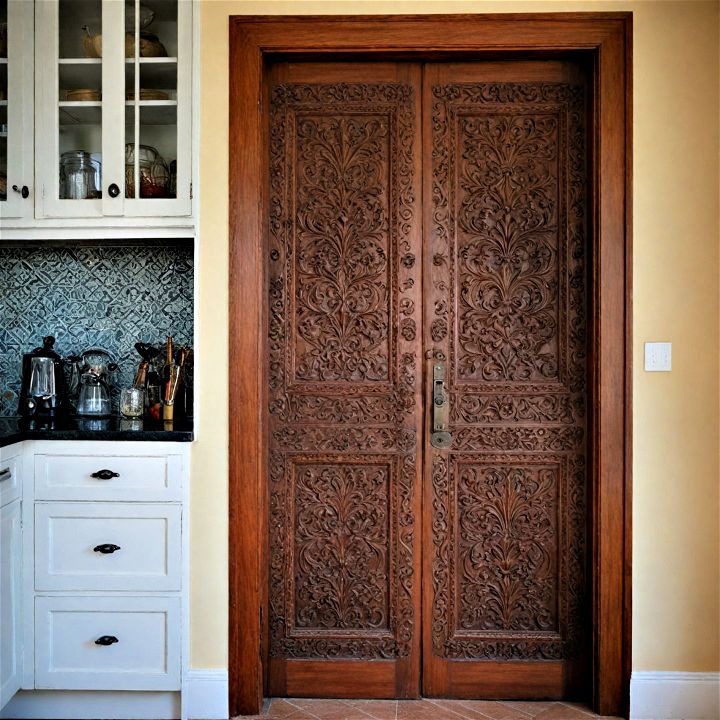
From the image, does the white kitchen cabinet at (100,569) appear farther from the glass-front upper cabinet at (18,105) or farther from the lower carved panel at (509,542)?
the lower carved panel at (509,542)

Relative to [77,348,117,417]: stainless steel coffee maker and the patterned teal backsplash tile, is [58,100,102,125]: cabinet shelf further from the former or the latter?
[77,348,117,417]: stainless steel coffee maker

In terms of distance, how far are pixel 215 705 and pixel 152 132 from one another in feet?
6.61

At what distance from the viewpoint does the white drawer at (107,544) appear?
85.7 inches

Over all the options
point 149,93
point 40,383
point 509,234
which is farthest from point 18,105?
point 509,234

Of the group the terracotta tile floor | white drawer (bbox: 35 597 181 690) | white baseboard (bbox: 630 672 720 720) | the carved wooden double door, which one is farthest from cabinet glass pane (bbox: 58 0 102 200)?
white baseboard (bbox: 630 672 720 720)

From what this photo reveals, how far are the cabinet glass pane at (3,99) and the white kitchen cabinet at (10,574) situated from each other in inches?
38.1

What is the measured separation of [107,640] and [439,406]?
1.38 meters

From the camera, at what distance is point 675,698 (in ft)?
7.45

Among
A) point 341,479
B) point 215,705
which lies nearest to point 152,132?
point 341,479

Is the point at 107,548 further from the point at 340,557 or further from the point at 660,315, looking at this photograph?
the point at 660,315

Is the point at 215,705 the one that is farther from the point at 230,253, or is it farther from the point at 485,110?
the point at 485,110

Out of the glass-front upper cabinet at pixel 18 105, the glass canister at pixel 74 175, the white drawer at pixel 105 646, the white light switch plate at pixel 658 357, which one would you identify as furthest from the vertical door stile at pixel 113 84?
the white light switch plate at pixel 658 357

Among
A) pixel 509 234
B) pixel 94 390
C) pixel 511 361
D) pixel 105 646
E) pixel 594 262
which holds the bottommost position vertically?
pixel 105 646

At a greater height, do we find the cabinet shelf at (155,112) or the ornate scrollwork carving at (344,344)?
the cabinet shelf at (155,112)
